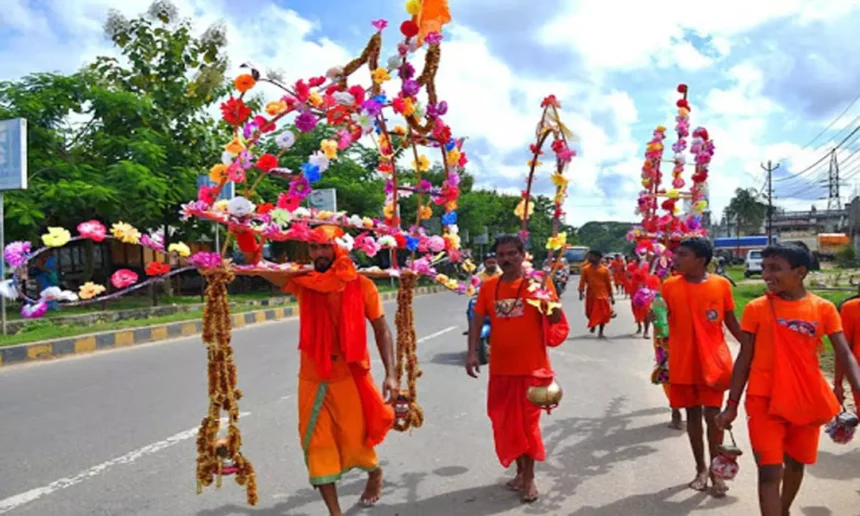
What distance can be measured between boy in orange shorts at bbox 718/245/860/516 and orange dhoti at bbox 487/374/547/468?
1235 mm

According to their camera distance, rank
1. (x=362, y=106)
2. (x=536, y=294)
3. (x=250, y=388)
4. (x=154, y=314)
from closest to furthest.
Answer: (x=362, y=106), (x=536, y=294), (x=250, y=388), (x=154, y=314)

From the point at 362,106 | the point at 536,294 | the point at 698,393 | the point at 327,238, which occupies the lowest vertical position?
the point at 698,393

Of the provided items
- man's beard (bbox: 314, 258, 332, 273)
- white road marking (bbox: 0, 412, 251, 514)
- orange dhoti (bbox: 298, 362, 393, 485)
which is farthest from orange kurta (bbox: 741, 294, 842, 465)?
white road marking (bbox: 0, 412, 251, 514)

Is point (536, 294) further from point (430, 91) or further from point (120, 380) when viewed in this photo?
point (120, 380)

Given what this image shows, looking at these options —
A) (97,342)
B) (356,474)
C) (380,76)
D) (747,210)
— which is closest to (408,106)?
(380,76)

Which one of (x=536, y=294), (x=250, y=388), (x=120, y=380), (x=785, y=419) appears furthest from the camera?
(x=120, y=380)

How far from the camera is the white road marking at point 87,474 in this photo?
4.44 m

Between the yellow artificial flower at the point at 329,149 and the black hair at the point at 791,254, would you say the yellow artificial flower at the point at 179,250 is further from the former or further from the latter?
the black hair at the point at 791,254

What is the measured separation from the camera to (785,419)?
3494 mm

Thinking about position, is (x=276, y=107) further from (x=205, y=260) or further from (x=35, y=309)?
(x=35, y=309)

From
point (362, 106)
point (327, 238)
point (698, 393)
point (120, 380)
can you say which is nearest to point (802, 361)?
point (698, 393)

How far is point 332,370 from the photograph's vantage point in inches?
154

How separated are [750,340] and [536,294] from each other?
1314 millimetres

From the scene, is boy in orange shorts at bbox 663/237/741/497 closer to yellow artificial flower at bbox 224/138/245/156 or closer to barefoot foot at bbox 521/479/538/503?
barefoot foot at bbox 521/479/538/503
